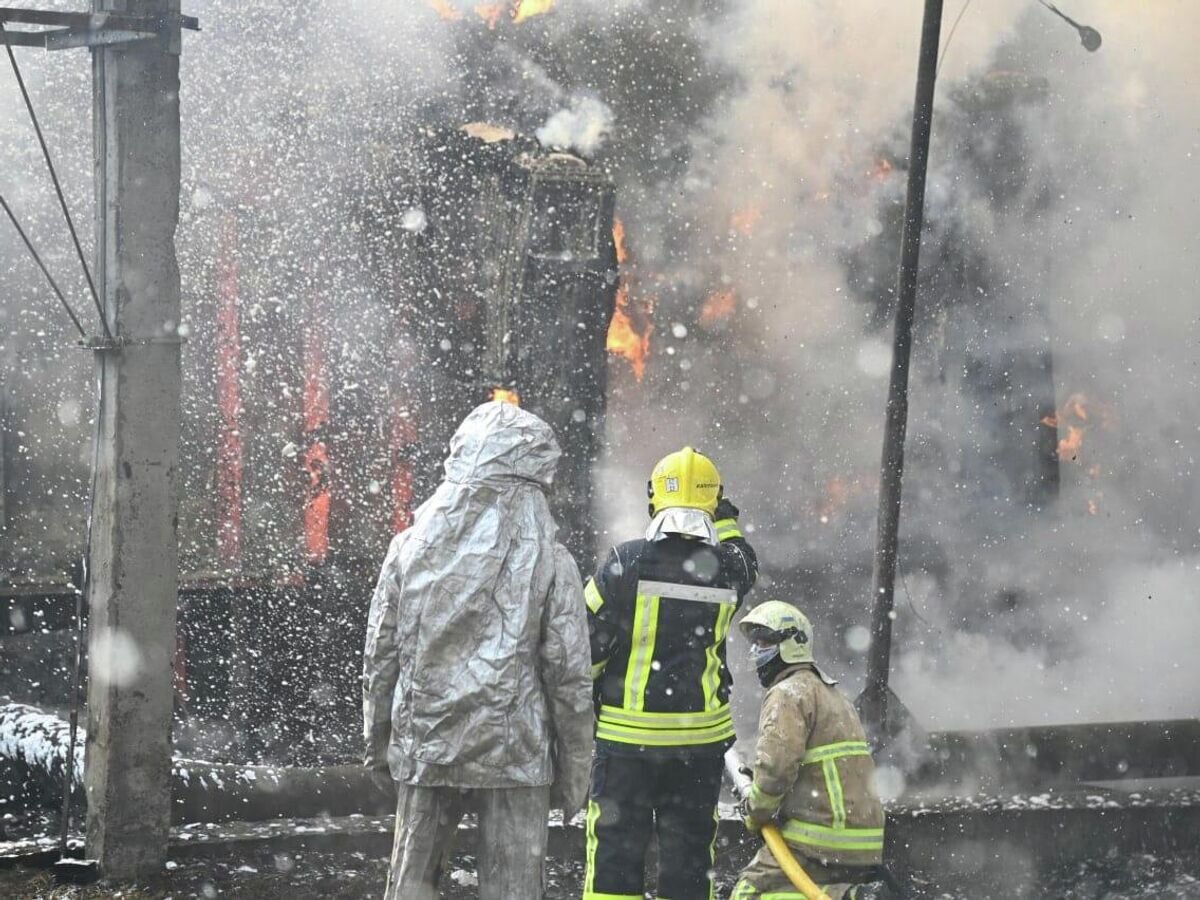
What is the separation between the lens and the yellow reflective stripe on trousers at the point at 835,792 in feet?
13.1

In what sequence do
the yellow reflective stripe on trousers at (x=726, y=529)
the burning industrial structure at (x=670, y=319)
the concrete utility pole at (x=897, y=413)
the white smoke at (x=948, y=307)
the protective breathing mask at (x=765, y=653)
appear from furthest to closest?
the white smoke at (x=948, y=307)
the burning industrial structure at (x=670, y=319)
the concrete utility pole at (x=897, y=413)
the yellow reflective stripe on trousers at (x=726, y=529)
the protective breathing mask at (x=765, y=653)

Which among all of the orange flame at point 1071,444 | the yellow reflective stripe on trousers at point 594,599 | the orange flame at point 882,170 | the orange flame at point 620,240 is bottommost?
the yellow reflective stripe on trousers at point 594,599

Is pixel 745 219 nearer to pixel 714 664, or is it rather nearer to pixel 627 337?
pixel 627 337

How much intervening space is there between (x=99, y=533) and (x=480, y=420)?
238 centimetres

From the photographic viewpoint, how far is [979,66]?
15078 millimetres

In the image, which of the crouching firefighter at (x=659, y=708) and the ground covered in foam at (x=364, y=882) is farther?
the ground covered in foam at (x=364, y=882)

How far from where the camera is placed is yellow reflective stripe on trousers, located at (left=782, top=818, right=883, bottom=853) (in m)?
4.00

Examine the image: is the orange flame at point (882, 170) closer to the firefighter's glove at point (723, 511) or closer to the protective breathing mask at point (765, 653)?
the firefighter's glove at point (723, 511)

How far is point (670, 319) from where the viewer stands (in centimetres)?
1538

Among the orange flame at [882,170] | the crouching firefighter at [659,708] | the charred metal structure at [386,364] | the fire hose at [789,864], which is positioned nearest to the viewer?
the fire hose at [789,864]

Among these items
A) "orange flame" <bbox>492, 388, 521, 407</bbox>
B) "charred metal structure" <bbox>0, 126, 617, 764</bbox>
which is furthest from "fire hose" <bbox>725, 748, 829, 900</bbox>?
"orange flame" <bbox>492, 388, 521, 407</bbox>

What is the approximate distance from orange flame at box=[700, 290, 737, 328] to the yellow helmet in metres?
11.2

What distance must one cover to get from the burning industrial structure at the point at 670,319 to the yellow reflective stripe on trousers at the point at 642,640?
8034 millimetres

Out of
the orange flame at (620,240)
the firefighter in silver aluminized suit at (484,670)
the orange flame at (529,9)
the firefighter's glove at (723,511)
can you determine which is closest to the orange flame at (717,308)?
the orange flame at (620,240)
